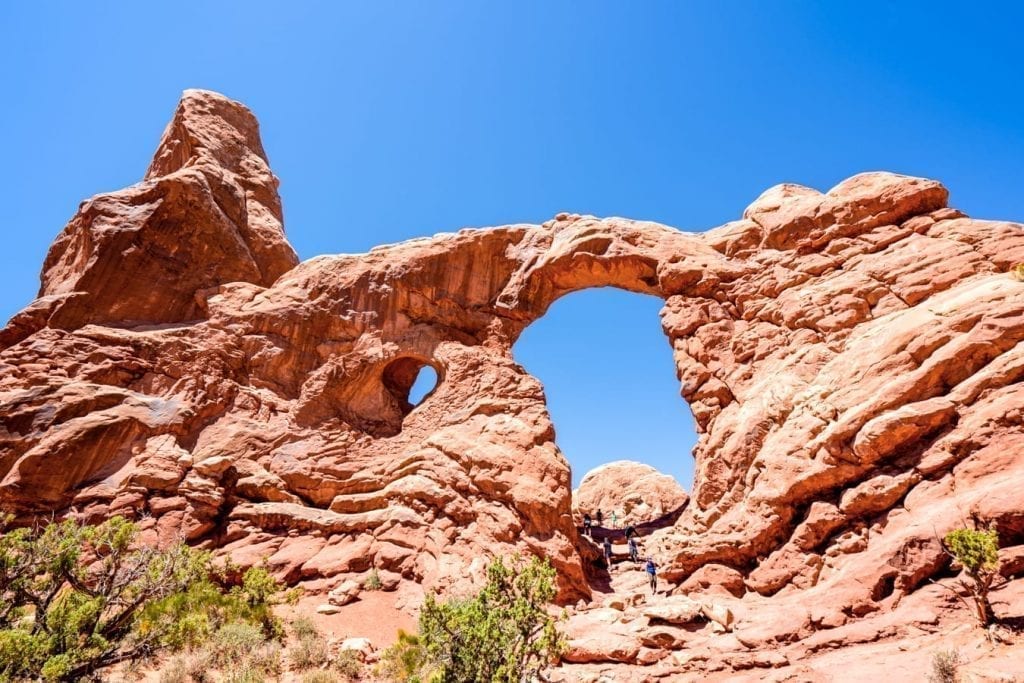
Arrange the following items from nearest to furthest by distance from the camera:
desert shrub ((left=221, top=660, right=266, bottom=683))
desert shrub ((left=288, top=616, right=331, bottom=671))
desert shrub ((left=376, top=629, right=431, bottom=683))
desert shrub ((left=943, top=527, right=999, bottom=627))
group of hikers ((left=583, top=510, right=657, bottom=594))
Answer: desert shrub ((left=943, top=527, right=999, bottom=627)) → desert shrub ((left=221, top=660, right=266, bottom=683)) → desert shrub ((left=376, top=629, right=431, bottom=683)) → desert shrub ((left=288, top=616, right=331, bottom=671)) → group of hikers ((left=583, top=510, right=657, bottom=594))

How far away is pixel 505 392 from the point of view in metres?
22.5

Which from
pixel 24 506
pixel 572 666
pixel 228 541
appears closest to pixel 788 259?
pixel 572 666

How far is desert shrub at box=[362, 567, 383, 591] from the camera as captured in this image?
1778 centimetres

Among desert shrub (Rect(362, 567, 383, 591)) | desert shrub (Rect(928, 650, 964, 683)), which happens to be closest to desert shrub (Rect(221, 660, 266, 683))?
desert shrub (Rect(362, 567, 383, 591))

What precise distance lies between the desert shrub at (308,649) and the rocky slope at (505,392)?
2902 mm

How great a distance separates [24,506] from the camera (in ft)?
62.4

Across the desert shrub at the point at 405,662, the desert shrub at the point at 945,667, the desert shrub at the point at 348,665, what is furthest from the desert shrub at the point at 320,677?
the desert shrub at the point at 945,667

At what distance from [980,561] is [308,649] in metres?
14.4

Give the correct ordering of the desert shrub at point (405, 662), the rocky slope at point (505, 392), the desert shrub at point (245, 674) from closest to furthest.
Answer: the desert shrub at point (245, 674) < the desert shrub at point (405, 662) < the rocky slope at point (505, 392)

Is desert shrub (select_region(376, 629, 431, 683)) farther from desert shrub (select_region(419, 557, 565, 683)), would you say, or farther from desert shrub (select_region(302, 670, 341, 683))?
desert shrub (select_region(419, 557, 565, 683))

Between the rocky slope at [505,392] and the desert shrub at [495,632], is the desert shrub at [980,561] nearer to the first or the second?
the rocky slope at [505,392]

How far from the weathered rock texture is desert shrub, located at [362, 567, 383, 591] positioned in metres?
18.6

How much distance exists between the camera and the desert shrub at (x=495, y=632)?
10.1 m

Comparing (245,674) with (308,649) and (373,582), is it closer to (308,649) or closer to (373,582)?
(308,649)
